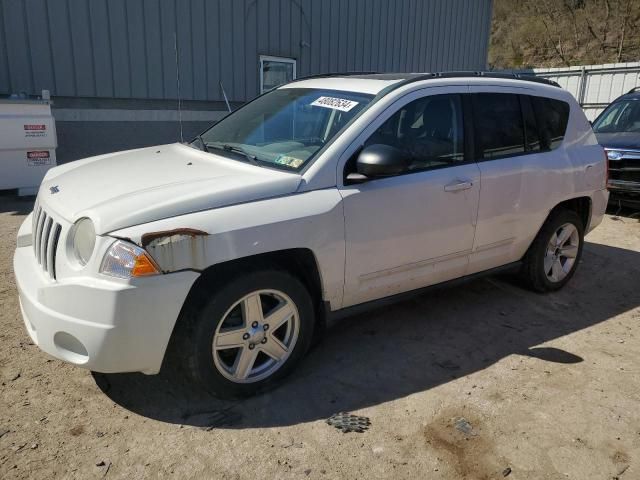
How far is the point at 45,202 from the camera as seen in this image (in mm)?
3090

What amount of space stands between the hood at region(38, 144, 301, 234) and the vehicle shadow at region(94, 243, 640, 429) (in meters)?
1.08

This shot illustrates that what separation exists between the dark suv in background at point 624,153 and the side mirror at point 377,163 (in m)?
6.03

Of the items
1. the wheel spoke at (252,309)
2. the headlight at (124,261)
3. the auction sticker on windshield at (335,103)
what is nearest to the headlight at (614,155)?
the auction sticker on windshield at (335,103)

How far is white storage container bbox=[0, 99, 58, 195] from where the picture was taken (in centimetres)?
711

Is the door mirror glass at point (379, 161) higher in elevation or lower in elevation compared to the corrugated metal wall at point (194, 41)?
lower

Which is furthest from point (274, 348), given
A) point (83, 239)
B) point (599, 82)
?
point (599, 82)

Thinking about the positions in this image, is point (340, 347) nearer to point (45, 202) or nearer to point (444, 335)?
point (444, 335)

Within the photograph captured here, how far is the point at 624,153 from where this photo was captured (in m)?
7.83

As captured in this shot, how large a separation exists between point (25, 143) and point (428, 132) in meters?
5.95

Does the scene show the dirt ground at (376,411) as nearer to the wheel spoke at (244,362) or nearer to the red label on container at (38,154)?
the wheel spoke at (244,362)

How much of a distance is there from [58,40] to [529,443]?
810cm

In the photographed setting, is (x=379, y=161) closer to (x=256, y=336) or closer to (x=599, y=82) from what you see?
(x=256, y=336)

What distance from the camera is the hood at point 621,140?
25.9 ft

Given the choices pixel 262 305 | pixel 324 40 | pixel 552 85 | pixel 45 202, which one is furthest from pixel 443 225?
pixel 324 40
